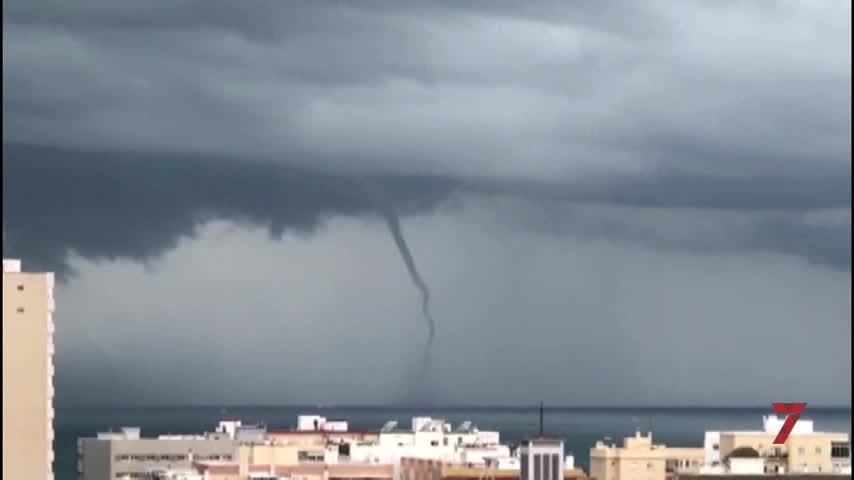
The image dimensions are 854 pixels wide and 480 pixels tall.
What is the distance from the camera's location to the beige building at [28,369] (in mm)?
74188

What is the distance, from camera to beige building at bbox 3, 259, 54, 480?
243ft

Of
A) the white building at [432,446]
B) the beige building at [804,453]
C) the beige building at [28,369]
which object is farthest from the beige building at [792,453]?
the beige building at [28,369]

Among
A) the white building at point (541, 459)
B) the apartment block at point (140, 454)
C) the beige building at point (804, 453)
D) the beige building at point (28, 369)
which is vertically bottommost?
the beige building at point (28, 369)

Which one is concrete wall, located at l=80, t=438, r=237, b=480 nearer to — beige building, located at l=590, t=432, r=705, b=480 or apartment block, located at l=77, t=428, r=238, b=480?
apartment block, located at l=77, t=428, r=238, b=480

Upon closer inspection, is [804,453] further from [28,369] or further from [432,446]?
[28,369]

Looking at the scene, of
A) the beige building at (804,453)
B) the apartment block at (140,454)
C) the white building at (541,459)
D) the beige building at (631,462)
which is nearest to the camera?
the white building at (541,459)

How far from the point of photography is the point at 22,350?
2953 inches

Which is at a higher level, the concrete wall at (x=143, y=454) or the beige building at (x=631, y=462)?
the concrete wall at (x=143, y=454)

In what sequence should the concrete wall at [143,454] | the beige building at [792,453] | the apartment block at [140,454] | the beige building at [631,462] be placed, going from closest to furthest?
the beige building at [792,453]
the beige building at [631,462]
the apartment block at [140,454]
the concrete wall at [143,454]

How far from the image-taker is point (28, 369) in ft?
246

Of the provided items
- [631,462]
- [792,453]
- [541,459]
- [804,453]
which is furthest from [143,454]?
[804,453]

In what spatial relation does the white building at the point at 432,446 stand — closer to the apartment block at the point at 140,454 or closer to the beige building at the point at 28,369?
the apartment block at the point at 140,454

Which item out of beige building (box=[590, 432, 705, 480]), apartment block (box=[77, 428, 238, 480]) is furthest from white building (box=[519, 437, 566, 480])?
apartment block (box=[77, 428, 238, 480])

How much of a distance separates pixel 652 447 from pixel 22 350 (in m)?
78.0
